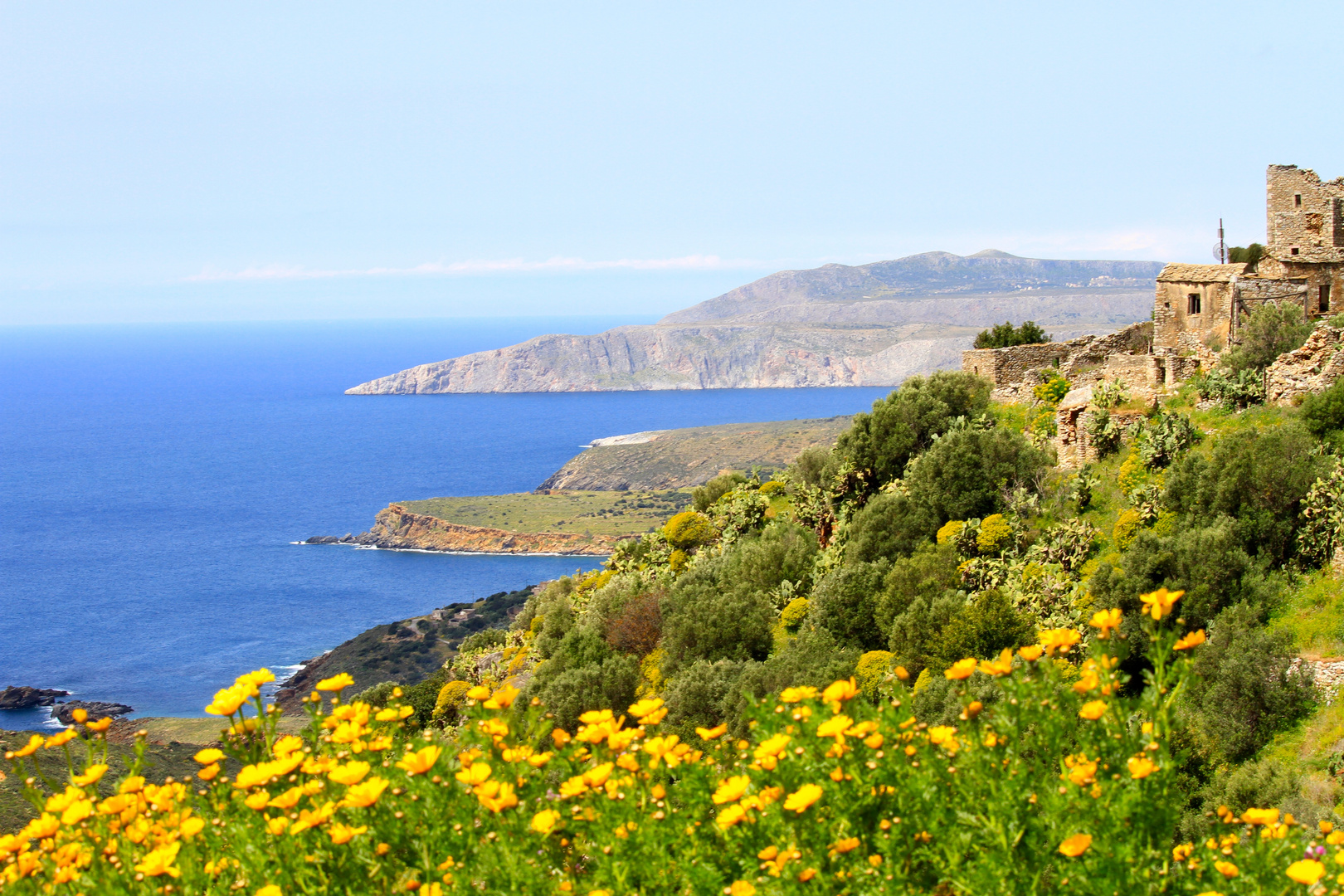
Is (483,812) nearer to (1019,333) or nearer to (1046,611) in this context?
(1046,611)

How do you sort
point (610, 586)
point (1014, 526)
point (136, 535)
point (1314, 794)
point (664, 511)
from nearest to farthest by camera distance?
point (1314, 794) → point (1014, 526) → point (610, 586) → point (664, 511) → point (136, 535)

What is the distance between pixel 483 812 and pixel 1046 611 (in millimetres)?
15371

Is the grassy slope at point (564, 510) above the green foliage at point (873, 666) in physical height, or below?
below

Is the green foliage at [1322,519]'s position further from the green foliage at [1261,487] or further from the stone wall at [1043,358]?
the stone wall at [1043,358]

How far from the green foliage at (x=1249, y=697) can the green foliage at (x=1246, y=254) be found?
18294 mm

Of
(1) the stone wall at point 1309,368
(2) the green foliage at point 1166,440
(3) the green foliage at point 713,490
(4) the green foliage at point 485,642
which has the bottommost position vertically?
(4) the green foliage at point 485,642

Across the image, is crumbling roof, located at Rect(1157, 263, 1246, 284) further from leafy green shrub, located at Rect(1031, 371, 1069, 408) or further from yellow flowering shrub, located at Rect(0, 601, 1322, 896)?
yellow flowering shrub, located at Rect(0, 601, 1322, 896)

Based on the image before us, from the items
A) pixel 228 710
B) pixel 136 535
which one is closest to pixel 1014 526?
pixel 228 710

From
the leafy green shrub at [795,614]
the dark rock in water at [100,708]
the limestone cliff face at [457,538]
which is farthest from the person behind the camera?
the limestone cliff face at [457,538]

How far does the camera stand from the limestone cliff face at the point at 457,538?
10831 cm

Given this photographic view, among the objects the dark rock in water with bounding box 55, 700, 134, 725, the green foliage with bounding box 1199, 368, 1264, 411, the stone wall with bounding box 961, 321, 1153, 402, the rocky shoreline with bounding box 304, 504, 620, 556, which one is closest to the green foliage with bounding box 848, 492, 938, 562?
the stone wall with bounding box 961, 321, 1153, 402

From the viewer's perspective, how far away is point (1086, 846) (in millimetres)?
4227

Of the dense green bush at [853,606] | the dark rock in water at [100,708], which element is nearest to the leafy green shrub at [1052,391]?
the dense green bush at [853,606]

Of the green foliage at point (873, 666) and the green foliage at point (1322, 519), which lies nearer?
the green foliage at point (1322, 519)
